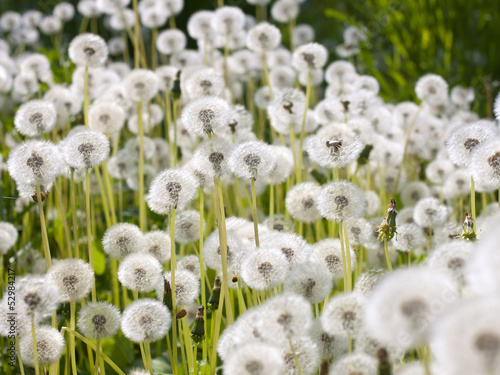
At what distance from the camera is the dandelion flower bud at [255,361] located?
611 millimetres

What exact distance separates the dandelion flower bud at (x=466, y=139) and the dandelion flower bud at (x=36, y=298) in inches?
27.5

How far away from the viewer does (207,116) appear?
3.34 ft

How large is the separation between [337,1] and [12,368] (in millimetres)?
4362

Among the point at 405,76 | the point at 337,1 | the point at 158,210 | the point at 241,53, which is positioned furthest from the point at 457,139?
the point at 337,1

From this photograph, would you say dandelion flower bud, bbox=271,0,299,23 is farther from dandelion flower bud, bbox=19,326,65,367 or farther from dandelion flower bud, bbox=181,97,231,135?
dandelion flower bud, bbox=19,326,65,367

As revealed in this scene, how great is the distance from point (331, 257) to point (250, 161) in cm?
23

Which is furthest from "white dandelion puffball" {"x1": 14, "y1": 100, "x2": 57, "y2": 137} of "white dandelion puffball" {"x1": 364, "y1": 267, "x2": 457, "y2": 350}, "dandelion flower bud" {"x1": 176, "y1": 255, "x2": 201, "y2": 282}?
"white dandelion puffball" {"x1": 364, "y1": 267, "x2": 457, "y2": 350}

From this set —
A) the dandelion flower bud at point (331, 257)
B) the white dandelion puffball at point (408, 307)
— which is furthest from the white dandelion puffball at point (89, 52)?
the white dandelion puffball at point (408, 307)

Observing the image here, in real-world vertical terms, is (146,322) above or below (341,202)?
below

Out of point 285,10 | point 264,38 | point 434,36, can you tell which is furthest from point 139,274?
point 434,36

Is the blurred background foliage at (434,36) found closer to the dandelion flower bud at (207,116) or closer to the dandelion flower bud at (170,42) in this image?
the dandelion flower bud at (170,42)

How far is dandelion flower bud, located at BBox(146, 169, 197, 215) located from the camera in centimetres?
100

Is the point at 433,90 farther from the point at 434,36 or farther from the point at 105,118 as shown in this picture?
the point at 434,36

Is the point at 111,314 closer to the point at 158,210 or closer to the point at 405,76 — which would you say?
the point at 158,210
